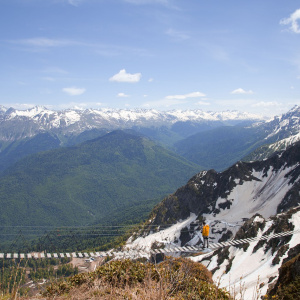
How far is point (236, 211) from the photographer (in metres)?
116

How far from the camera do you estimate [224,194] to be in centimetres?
12681

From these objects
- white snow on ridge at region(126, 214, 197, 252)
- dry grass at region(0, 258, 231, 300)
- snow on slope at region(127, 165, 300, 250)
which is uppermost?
dry grass at region(0, 258, 231, 300)

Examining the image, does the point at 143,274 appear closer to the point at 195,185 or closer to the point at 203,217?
the point at 203,217

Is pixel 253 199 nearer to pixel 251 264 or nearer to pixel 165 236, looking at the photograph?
pixel 165 236

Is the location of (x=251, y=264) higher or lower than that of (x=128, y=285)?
lower

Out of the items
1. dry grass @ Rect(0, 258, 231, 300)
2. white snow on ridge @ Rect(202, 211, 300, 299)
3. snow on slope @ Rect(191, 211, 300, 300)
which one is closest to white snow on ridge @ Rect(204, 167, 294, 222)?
snow on slope @ Rect(191, 211, 300, 300)

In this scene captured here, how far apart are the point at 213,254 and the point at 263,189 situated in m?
57.2

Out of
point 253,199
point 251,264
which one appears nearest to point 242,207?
point 253,199

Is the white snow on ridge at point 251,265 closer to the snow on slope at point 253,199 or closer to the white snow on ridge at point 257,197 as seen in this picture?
the snow on slope at point 253,199

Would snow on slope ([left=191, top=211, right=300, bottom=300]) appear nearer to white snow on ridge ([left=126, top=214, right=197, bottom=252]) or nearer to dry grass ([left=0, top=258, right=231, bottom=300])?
dry grass ([left=0, top=258, right=231, bottom=300])

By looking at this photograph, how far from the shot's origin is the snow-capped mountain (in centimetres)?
6438

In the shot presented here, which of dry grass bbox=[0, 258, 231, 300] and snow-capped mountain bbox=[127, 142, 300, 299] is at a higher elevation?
dry grass bbox=[0, 258, 231, 300]

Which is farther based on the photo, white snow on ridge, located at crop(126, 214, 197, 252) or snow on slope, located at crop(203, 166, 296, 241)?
white snow on ridge, located at crop(126, 214, 197, 252)

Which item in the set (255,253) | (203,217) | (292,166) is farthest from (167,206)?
(255,253)
